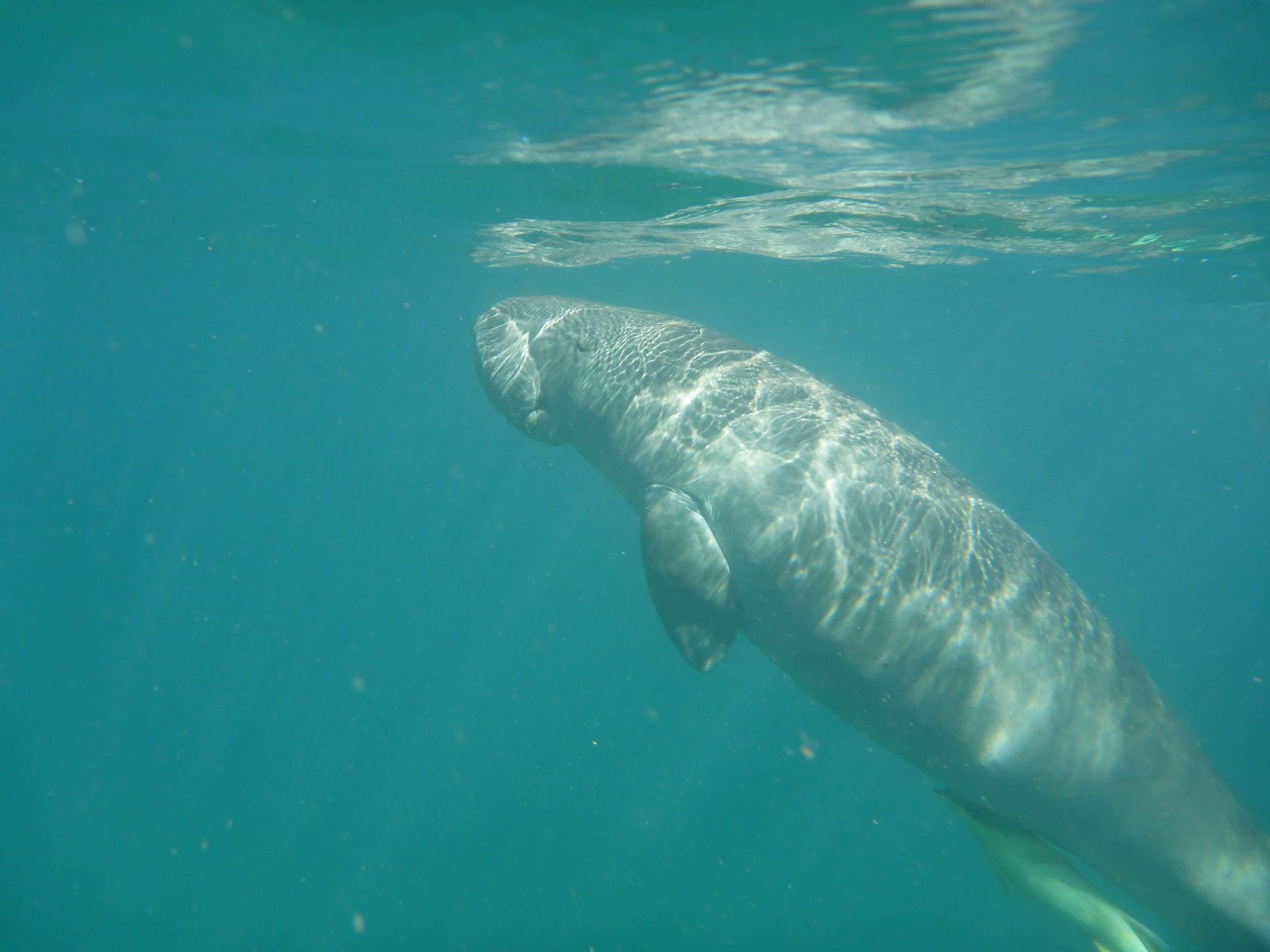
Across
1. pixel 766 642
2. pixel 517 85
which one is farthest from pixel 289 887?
pixel 517 85

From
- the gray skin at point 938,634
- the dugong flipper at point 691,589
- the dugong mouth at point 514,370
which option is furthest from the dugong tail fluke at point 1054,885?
the dugong mouth at point 514,370

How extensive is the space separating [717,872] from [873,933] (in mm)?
4117

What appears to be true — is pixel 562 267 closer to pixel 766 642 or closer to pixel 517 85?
pixel 517 85

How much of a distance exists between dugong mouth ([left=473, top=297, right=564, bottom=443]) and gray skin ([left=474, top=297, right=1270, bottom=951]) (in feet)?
5.89

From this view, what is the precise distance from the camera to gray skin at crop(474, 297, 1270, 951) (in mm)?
5293

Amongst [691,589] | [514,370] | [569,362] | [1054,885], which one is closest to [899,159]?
[569,362]

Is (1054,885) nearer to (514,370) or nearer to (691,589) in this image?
(691,589)

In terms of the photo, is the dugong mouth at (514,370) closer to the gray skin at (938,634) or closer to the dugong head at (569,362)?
the dugong head at (569,362)

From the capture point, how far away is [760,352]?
307 inches

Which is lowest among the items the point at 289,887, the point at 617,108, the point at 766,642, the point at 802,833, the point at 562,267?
the point at 802,833

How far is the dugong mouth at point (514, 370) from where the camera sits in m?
8.06

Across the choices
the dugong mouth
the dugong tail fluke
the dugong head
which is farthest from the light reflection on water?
the dugong tail fluke

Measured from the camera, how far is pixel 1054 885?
17.6 ft

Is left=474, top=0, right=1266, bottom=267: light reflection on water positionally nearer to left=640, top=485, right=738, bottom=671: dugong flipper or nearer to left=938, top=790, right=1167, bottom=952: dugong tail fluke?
left=640, top=485, right=738, bottom=671: dugong flipper
